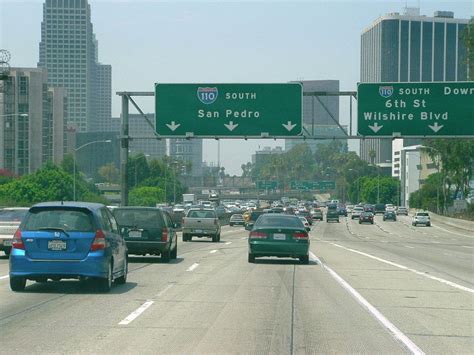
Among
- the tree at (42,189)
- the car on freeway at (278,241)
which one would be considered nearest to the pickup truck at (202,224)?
the car on freeway at (278,241)

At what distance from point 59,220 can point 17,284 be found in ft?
4.93

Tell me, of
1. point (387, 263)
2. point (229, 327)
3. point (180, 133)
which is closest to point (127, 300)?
point (229, 327)

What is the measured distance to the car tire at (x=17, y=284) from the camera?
17344mm

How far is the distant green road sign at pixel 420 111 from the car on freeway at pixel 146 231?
19.9m

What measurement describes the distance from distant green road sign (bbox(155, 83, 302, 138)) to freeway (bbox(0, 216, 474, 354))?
20983mm

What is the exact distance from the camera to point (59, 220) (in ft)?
56.7

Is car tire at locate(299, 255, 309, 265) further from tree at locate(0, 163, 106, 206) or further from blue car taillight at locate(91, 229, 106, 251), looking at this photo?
tree at locate(0, 163, 106, 206)

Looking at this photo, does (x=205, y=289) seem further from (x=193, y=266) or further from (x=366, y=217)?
(x=366, y=217)

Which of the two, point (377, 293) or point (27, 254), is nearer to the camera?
point (27, 254)

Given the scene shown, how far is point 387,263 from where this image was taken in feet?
96.3

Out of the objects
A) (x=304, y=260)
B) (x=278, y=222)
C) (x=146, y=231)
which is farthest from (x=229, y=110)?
(x=146, y=231)

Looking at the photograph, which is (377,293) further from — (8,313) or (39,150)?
(39,150)

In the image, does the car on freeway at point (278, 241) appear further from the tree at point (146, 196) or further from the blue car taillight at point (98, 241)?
the tree at point (146, 196)

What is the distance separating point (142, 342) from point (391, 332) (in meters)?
3.67
